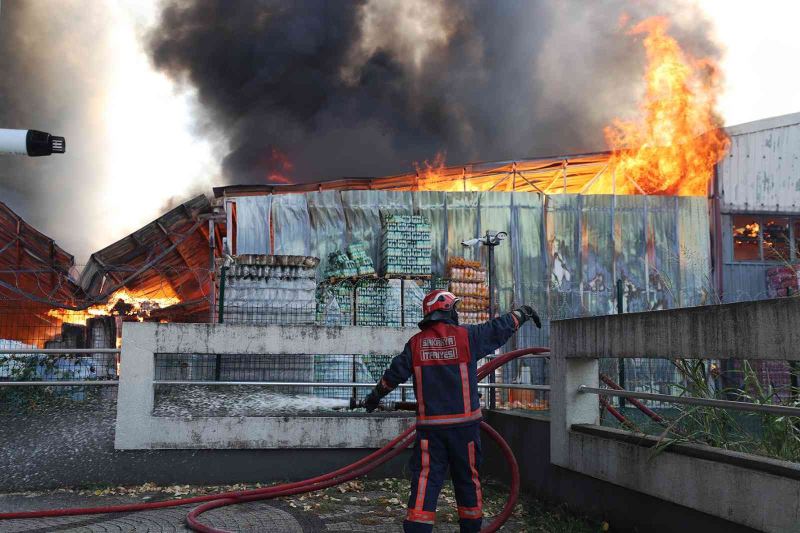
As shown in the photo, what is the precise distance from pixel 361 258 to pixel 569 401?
1199cm

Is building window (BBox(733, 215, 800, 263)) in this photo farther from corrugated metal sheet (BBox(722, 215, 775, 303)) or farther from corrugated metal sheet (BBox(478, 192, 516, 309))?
corrugated metal sheet (BBox(478, 192, 516, 309))

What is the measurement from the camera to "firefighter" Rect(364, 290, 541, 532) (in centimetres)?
443

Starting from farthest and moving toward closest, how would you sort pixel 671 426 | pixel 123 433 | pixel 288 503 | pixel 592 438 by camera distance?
pixel 123 433
pixel 288 503
pixel 592 438
pixel 671 426

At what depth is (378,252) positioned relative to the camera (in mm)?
18609

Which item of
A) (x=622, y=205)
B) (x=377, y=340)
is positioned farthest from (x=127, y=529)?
(x=622, y=205)

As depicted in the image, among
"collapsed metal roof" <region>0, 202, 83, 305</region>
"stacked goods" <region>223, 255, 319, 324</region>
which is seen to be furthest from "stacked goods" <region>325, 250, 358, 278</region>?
"collapsed metal roof" <region>0, 202, 83, 305</region>

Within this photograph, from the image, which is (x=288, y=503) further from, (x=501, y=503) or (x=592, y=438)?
(x=592, y=438)

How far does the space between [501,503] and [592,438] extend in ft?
5.13

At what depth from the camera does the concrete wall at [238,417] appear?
22.8 ft

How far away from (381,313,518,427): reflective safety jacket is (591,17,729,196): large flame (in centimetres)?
1743

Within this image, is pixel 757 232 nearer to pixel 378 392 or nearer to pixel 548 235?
pixel 548 235

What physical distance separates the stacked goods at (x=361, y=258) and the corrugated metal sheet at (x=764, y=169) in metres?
11.1

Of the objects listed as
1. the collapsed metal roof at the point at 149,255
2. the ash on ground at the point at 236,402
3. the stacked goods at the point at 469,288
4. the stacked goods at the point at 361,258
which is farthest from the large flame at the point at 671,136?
the ash on ground at the point at 236,402

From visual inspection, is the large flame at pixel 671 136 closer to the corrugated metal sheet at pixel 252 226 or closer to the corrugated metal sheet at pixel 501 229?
the corrugated metal sheet at pixel 501 229
